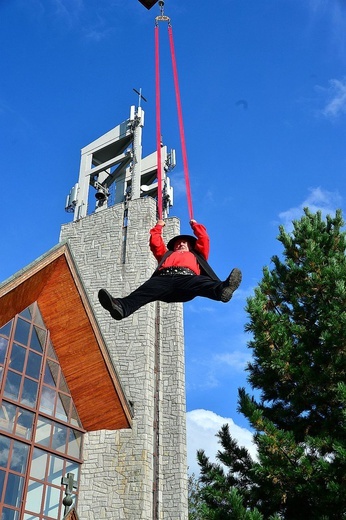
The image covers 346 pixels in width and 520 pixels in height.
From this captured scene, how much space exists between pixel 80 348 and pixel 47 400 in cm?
150

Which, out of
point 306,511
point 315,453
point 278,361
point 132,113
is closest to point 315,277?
point 278,361

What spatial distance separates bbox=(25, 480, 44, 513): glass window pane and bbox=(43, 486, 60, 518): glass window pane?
0.60ft

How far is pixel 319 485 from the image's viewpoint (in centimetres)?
1007

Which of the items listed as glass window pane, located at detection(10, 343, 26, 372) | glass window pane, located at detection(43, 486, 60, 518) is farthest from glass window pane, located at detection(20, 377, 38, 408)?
glass window pane, located at detection(43, 486, 60, 518)

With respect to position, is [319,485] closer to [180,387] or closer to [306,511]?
[306,511]

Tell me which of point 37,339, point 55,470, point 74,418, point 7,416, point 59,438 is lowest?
point 55,470

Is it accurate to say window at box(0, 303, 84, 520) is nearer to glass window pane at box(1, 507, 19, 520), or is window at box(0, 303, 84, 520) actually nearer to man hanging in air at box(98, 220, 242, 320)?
glass window pane at box(1, 507, 19, 520)

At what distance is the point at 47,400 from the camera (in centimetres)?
1416

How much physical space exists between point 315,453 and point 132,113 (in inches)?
562

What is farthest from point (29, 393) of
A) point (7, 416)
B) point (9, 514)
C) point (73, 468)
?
point (9, 514)

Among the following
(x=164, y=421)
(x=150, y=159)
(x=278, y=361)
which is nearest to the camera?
(x=278, y=361)

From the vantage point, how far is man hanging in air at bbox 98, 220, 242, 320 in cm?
639

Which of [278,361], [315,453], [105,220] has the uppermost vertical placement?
[105,220]

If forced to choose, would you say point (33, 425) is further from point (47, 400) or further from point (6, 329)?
point (6, 329)
